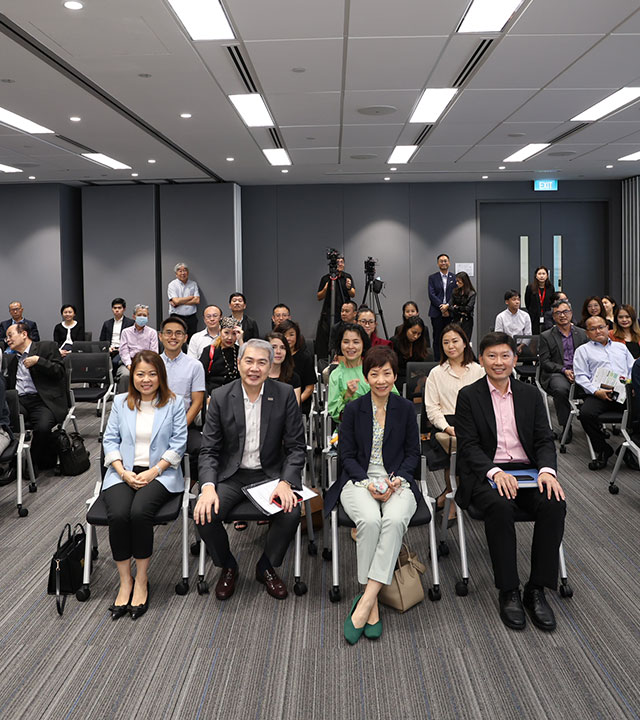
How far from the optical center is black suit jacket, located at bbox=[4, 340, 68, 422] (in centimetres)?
585

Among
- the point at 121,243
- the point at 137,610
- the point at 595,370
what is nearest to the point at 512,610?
the point at 137,610

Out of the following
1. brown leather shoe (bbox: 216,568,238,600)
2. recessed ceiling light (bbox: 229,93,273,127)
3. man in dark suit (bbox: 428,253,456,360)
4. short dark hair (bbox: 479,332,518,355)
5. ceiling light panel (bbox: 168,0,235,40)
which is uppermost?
recessed ceiling light (bbox: 229,93,273,127)

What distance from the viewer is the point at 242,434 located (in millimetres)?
3734

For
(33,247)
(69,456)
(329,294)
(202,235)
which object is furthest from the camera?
(202,235)

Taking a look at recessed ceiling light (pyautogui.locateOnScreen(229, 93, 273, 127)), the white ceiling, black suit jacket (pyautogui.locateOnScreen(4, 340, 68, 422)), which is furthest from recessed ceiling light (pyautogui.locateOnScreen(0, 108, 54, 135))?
black suit jacket (pyautogui.locateOnScreen(4, 340, 68, 422))

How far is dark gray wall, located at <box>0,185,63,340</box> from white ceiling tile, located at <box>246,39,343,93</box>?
7.52 meters

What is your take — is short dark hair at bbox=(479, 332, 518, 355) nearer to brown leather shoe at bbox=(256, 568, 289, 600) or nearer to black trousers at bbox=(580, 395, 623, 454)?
brown leather shoe at bbox=(256, 568, 289, 600)

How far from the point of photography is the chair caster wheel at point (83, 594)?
3506 millimetres

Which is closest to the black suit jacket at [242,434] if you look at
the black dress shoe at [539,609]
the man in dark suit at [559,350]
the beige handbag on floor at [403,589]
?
the beige handbag on floor at [403,589]

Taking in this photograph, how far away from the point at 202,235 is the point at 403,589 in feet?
32.8

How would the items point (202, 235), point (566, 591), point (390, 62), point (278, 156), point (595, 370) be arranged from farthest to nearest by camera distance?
point (202, 235), point (278, 156), point (595, 370), point (390, 62), point (566, 591)

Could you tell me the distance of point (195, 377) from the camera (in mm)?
4809

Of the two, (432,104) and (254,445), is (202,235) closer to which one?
(432,104)

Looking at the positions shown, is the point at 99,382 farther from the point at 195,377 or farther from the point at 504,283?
the point at 504,283
